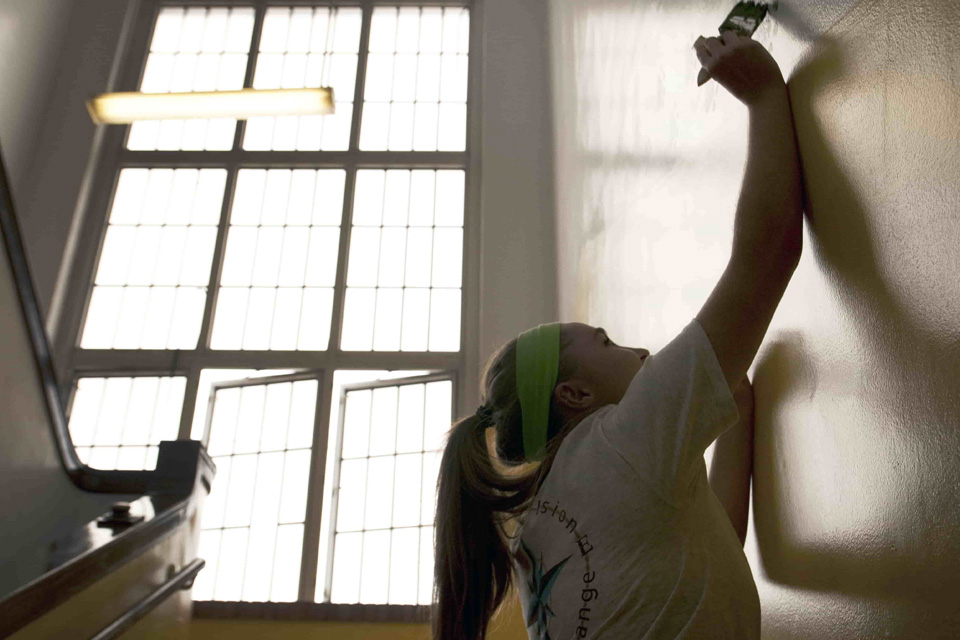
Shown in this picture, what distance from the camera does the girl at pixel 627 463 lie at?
3.76ft

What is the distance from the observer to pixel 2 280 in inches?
123

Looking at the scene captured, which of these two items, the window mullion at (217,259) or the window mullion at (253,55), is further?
Result: the window mullion at (253,55)

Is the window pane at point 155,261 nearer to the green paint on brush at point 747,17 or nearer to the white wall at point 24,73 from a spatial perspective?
the white wall at point 24,73

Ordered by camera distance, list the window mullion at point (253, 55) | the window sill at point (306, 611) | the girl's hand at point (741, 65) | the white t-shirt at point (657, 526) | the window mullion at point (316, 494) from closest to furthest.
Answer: the white t-shirt at point (657, 526) → the girl's hand at point (741, 65) → the window sill at point (306, 611) → the window mullion at point (316, 494) → the window mullion at point (253, 55)

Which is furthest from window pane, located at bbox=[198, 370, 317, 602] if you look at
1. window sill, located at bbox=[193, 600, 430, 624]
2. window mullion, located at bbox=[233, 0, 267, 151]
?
window mullion, located at bbox=[233, 0, 267, 151]

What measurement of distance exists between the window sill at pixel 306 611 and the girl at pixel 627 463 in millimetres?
3097

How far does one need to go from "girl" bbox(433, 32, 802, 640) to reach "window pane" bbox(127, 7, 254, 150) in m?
6.44

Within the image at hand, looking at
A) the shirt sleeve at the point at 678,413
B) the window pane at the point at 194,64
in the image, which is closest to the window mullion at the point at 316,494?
the window pane at the point at 194,64

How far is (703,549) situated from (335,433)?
16.6 ft

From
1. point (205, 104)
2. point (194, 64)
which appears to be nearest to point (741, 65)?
point (205, 104)

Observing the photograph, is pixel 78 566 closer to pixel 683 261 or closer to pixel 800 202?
pixel 683 261

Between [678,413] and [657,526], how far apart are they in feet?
0.56

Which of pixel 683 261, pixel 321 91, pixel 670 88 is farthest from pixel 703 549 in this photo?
pixel 321 91

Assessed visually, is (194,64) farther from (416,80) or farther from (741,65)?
(741,65)
